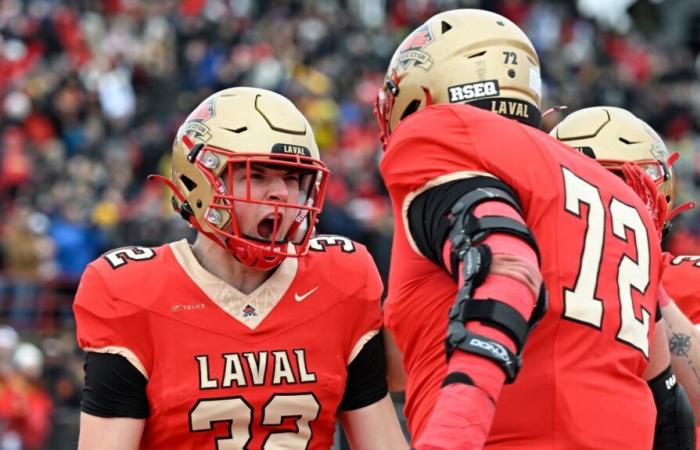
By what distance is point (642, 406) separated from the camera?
3.42 m

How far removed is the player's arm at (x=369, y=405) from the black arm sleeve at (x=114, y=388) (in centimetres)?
64

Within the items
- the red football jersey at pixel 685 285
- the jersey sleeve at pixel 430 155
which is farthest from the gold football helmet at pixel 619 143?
the jersey sleeve at pixel 430 155

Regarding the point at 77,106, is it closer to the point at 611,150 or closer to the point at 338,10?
the point at 338,10

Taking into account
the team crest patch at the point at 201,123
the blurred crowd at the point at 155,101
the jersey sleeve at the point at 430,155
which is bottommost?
the blurred crowd at the point at 155,101

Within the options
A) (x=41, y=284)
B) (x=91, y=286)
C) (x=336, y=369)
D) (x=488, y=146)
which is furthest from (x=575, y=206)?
(x=41, y=284)

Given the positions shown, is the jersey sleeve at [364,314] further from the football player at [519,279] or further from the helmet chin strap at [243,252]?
the football player at [519,279]

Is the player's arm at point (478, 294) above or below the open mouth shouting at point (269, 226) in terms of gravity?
above

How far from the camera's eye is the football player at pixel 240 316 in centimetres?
416

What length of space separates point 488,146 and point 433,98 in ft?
1.32

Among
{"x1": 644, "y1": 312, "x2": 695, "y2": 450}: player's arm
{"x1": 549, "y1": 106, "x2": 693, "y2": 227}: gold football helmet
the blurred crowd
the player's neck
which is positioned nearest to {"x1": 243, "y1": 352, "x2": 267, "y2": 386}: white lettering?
the player's neck

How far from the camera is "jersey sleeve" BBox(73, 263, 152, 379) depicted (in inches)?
164

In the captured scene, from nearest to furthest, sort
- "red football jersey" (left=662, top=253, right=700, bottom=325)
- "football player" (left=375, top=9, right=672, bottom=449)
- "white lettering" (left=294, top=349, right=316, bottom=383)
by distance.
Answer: "football player" (left=375, top=9, right=672, bottom=449) → "white lettering" (left=294, top=349, right=316, bottom=383) → "red football jersey" (left=662, top=253, right=700, bottom=325)

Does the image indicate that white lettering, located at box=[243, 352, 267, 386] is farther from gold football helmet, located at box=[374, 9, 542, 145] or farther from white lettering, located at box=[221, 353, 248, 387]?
gold football helmet, located at box=[374, 9, 542, 145]

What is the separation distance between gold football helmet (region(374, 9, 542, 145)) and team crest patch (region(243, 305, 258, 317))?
0.80m
